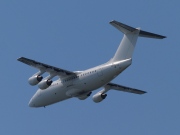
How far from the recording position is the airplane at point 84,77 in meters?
48.4

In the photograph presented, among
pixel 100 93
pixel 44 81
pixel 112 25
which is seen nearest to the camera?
pixel 112 25

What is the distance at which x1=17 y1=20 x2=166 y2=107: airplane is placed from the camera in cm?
4838

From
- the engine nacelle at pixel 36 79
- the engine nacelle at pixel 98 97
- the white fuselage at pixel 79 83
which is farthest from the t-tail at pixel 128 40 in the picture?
the engine nacelle at pixel 98 97

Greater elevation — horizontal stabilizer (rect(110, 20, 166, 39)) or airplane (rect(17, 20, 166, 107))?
horizontal stabilizer (rect(110, 20, 166, 39))

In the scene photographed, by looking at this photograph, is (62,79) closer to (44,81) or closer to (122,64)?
(44,81)

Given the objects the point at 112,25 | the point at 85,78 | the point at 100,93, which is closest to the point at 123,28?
the point at 112,25

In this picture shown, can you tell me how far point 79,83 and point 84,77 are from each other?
75 cm

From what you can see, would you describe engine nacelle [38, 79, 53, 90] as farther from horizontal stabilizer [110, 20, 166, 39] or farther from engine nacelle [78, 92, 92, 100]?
horizontal stabilizer [110, 20, 166, 39]

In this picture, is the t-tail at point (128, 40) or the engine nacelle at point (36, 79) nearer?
the t-tail at point (128, 40)

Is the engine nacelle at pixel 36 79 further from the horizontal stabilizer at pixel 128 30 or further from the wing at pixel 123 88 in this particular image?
the horizontal stabilizer at pixel 128 30

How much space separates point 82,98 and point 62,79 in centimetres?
216

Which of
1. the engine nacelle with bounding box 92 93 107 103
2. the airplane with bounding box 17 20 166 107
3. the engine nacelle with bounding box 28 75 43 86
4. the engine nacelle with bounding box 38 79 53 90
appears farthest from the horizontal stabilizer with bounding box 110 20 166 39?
the engine nacelle with bounding box 92 93 107 103

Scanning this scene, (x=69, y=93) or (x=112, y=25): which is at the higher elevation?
(x=112, y=25)

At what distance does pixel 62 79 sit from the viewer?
5206cm
